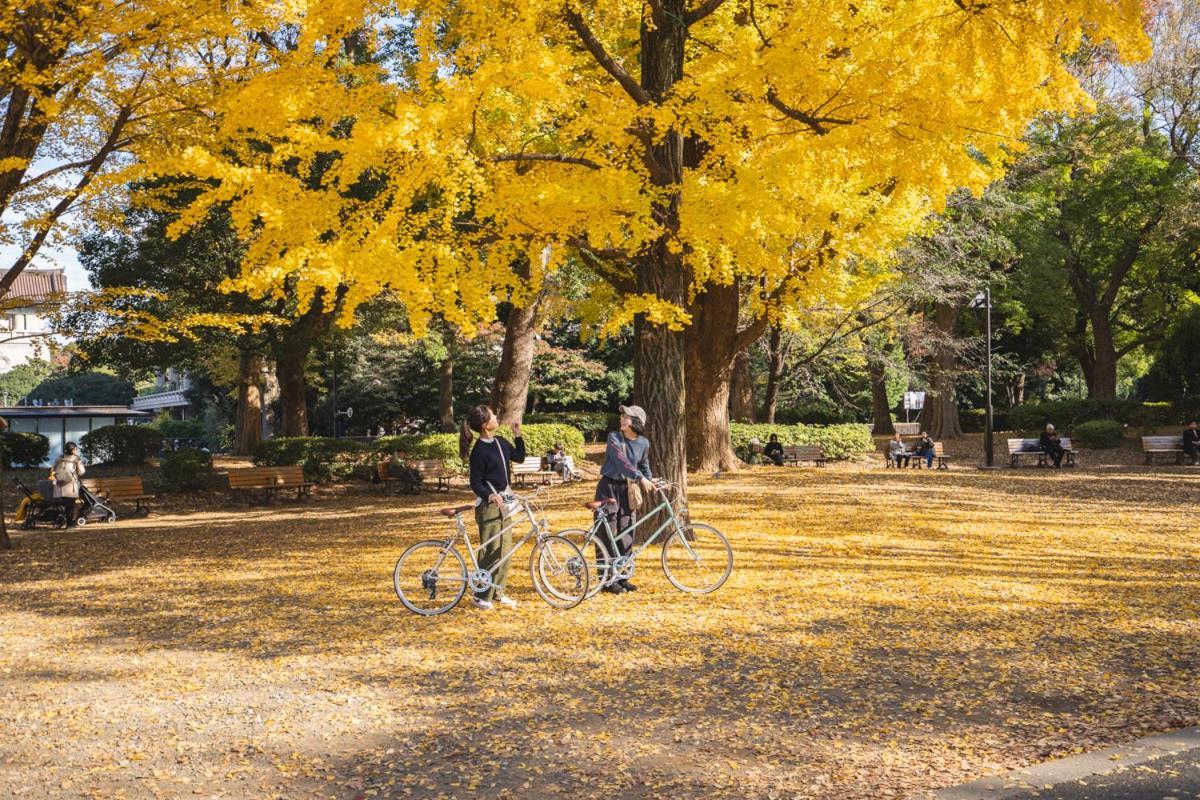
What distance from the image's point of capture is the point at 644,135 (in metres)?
12.5

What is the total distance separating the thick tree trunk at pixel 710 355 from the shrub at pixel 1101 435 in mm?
14997

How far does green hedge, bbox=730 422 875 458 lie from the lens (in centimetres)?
2948

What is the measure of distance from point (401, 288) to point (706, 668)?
5.36m

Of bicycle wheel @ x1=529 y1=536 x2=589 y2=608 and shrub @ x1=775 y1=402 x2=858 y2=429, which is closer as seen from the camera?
bicycle wheel @ x1=529 y1=536 x2=589 y2=608

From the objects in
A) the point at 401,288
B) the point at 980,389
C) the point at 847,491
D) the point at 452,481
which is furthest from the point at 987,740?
the point at 980,389

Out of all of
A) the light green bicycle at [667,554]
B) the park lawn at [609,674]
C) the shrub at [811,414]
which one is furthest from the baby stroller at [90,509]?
the shrub at [811,414]

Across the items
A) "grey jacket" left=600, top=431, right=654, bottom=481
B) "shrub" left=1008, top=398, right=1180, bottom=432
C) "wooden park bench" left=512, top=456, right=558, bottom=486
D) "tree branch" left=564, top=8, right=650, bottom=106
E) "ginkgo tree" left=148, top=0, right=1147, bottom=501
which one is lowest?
"wooden park bench" left=512, top=456, right=558, bottom=486

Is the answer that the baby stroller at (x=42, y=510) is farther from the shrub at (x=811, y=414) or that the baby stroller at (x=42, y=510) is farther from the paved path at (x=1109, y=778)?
the shrub at (x=811, y=414)

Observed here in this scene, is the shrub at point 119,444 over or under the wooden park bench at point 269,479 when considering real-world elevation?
over

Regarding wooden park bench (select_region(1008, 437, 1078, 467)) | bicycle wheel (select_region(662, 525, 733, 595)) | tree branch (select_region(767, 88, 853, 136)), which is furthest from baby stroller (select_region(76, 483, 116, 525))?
wooden park bench (select_region(1008, 437, 1078, 467))

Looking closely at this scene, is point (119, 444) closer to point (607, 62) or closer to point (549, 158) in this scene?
point (549, 158)

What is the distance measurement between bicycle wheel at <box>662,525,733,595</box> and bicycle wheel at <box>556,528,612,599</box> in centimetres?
58

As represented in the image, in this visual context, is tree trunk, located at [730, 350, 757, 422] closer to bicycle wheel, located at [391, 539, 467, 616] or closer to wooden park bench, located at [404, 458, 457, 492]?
wooden park bench, located at [404, 458, 457, 492]

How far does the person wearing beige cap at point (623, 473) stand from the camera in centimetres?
966
